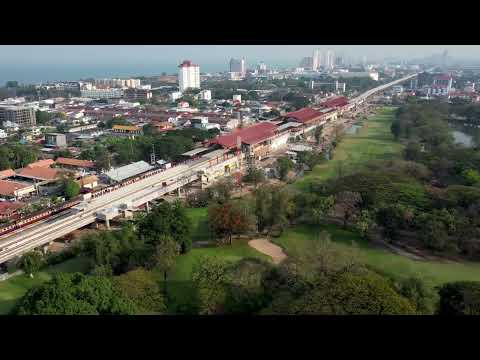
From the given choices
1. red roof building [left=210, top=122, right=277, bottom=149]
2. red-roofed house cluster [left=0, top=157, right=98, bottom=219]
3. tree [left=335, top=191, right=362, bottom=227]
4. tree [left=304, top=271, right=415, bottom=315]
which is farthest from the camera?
red roof building [left=210, top=122, right=277, bottom=149]

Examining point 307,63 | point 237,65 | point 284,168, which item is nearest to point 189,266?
point 284,168

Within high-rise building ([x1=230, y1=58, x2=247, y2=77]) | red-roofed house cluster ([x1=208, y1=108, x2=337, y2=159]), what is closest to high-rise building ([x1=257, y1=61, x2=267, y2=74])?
high-rise building ([x1=230, y1=58, x2=247, y2=77])

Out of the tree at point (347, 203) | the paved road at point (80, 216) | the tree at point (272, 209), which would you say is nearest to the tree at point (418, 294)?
the tree at point (272, 209)

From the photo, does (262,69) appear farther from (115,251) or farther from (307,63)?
(115,251)

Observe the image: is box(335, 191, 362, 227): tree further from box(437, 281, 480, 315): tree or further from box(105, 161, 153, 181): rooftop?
box(105, 161, 153, 181): rooftop
